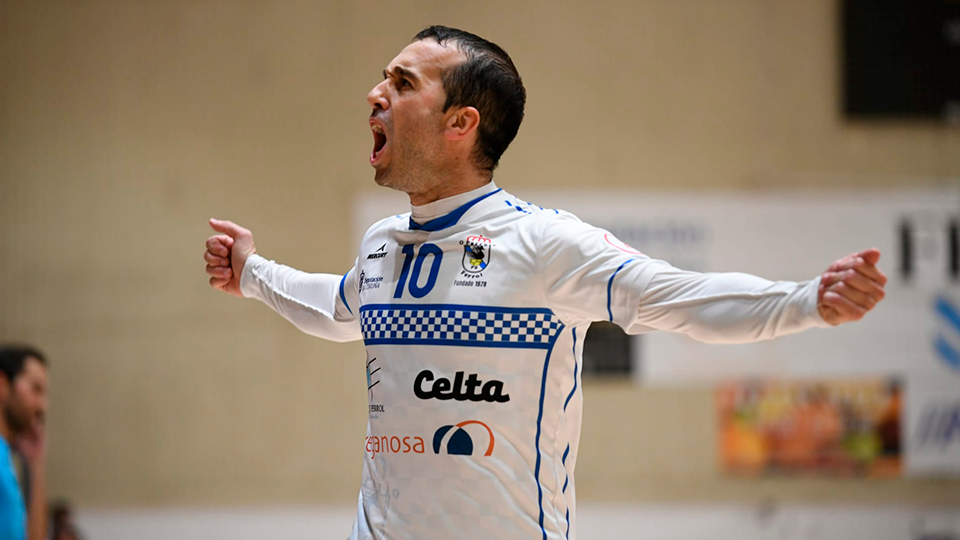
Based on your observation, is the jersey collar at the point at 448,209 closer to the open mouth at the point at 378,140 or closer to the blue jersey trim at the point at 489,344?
the open mouth at the point at 378,140

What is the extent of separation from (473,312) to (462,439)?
311mm

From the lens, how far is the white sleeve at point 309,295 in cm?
269

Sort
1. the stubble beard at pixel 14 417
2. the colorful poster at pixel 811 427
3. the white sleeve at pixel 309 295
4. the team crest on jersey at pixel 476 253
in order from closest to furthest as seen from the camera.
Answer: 1. the team crest on jersey at pixel 476 253
2. the white sleeve at pixel 309 295
3. the stubble beard at pixel 14 417
4. the colorful poster at pixel 811 427

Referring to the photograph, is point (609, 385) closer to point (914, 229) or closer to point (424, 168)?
point (914, 229)

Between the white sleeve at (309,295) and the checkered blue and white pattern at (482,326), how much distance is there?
454 millimetres

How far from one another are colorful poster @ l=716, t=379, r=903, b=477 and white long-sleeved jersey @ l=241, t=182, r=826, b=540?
19.6 ft

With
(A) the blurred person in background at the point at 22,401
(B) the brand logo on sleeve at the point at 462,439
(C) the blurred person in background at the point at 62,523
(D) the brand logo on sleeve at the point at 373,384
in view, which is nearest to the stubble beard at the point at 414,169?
(D) the brand logo on sleeve at the point at 373,384

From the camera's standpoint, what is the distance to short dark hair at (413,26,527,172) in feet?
7.75

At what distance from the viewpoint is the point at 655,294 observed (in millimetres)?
1958

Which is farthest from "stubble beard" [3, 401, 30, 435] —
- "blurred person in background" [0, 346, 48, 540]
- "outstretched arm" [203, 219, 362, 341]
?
"outstretched arm" [203, 219, 362, 341]

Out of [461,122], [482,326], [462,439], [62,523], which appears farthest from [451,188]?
[62,523]

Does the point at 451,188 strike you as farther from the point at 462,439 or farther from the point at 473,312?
the point at 462,439

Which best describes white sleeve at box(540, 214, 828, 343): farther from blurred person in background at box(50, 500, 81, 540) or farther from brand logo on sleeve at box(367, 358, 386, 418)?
blurred person in background at box(50, 500, 81, 540)

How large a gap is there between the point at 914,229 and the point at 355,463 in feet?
17.7
